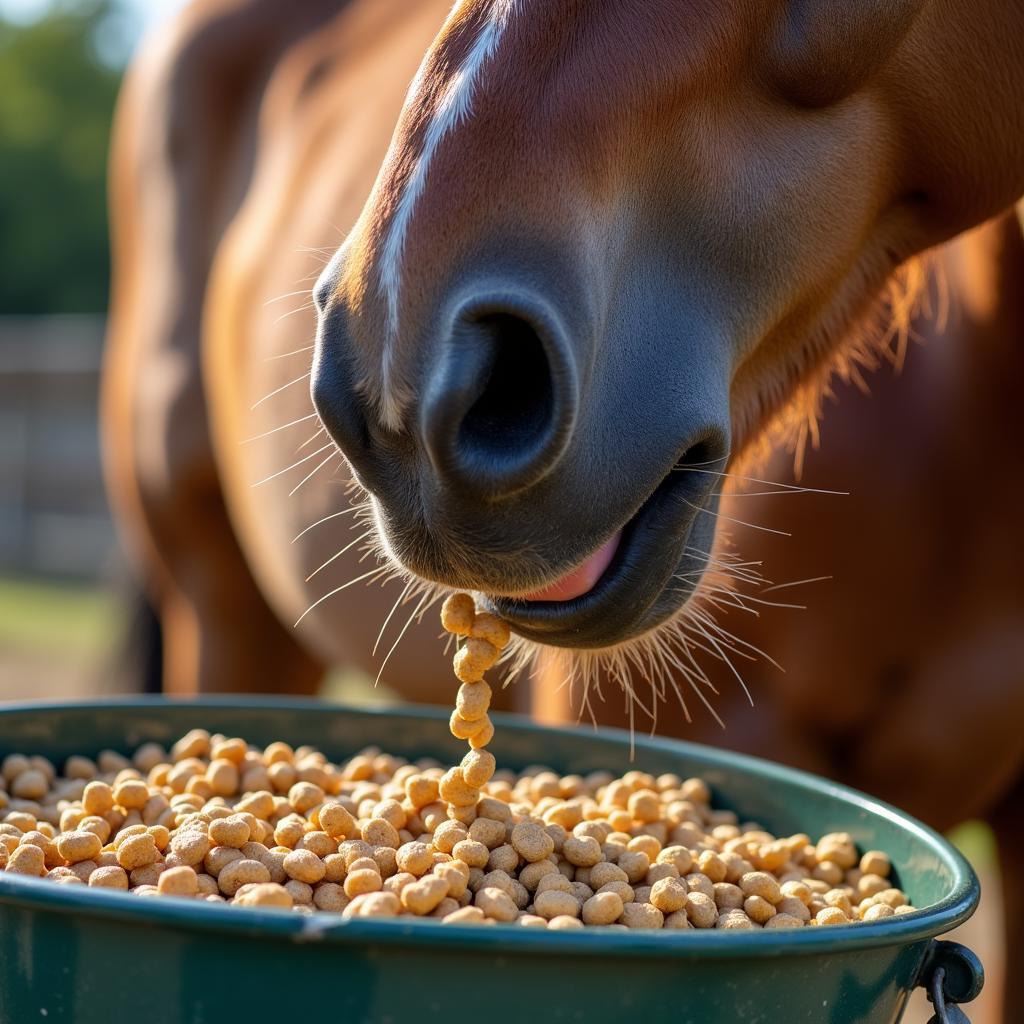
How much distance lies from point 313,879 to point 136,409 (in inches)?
110

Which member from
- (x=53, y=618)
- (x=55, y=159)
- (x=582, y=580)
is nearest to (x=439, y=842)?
(x=582, y=580)

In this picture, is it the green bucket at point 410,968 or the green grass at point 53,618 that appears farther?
the green grass at point 53,618

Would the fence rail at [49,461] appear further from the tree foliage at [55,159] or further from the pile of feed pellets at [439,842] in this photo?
the tree foliage at [55,159]

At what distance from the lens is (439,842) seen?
1.13 meters

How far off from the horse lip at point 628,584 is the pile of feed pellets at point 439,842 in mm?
36

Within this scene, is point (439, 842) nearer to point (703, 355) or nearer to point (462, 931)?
point (462, 931)

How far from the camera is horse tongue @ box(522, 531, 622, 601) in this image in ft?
3.90

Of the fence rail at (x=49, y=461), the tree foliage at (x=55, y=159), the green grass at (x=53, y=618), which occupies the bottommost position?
the green grass at (x=53, y=618)

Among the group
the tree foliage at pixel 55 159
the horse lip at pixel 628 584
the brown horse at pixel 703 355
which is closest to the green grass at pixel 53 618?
the brown horse at pixel 703 355

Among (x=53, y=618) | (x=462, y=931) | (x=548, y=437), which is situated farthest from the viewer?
Result: (x=53, y=618)

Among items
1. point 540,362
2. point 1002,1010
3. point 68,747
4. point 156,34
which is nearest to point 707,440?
point 540,362

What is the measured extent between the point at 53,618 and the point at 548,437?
8.00m

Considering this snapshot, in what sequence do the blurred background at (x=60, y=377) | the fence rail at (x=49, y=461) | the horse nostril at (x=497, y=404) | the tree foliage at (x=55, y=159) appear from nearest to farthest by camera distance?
the horse nostril at (x=497, y=404)
the blurred background at (x=60, y=377)
the fence rail at (x=49, y=461)
the tree foliage at (x=55, y=159)

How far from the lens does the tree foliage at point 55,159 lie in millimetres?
26188
